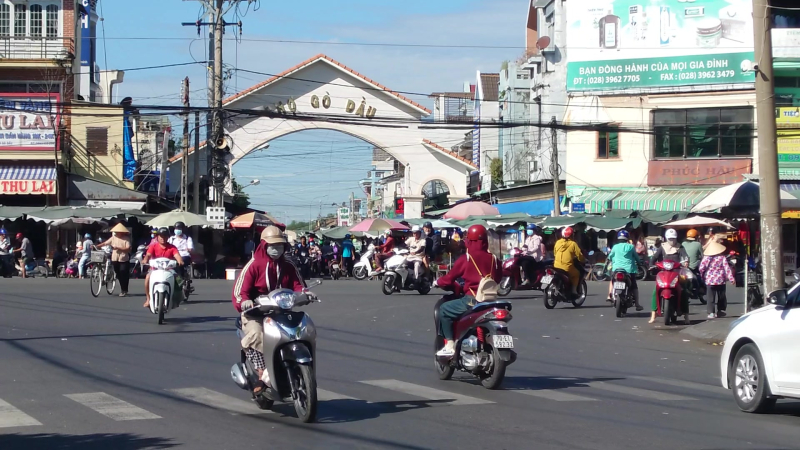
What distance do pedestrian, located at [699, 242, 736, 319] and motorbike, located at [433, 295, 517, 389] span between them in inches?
339

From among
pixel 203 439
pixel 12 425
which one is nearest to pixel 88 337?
pixel 12 425

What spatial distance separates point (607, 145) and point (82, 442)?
132 ft

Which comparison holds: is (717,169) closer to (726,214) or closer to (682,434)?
(726,214)

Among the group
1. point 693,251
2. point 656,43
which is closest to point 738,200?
point 693,251

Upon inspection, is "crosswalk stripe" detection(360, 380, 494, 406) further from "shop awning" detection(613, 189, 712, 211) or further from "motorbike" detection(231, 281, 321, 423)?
"shop awning" detection(613, 189, 712, 211)

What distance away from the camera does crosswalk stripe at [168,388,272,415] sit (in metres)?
8.80

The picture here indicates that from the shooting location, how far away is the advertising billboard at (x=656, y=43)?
43.8 m

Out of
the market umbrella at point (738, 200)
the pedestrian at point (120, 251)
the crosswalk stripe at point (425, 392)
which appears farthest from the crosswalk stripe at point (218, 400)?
the pedestrian at point (120, 251)

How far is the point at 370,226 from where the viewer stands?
38125mm

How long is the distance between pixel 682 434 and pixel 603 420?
797 millimetres

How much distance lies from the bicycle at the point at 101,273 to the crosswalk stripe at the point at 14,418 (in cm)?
1531

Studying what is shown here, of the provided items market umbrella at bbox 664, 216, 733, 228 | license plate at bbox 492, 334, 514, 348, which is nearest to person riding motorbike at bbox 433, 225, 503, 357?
license plate at bbox 492, 334, 514, 348

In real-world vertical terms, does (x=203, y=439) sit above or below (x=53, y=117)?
below

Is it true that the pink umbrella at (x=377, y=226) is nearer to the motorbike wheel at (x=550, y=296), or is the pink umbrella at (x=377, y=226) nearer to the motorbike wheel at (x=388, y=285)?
the motorbike wheel at (x=388, y=285)
